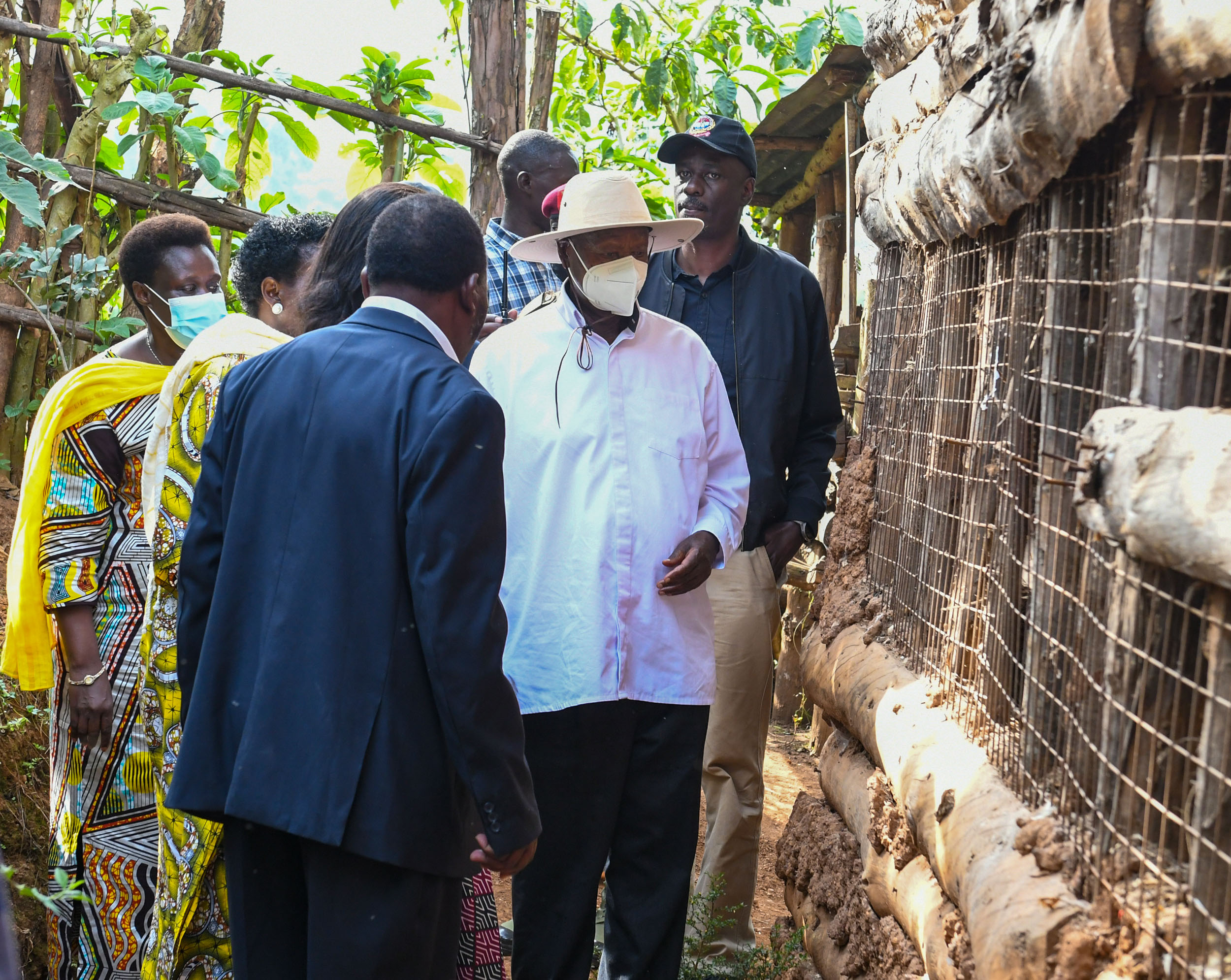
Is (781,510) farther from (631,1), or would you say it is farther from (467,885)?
(631,1)

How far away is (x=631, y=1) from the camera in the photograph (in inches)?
354

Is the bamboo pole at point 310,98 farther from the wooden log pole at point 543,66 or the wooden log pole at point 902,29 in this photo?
the wooden log pole at point 902,29

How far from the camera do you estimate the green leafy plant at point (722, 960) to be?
12.2ft

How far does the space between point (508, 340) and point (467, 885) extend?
1.46 metres

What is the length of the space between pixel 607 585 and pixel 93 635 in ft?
4.41

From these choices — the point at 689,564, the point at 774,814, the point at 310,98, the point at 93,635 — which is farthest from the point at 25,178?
the point at 774,814

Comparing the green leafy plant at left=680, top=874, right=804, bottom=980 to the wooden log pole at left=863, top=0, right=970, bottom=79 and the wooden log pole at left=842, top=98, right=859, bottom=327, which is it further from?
the wooden log pole at left=842, top=98, right=859, bottom=327

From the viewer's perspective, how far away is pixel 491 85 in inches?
252

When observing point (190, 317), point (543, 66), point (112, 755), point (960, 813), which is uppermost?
point (543, 66)

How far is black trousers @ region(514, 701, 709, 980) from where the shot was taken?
3135mm

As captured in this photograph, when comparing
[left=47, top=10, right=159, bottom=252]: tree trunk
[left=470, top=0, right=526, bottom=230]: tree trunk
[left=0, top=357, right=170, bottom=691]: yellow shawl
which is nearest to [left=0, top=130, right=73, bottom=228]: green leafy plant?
[left=47, top=10, right=159, bottom=252]: tree trunk

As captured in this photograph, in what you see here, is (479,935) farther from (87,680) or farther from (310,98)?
(310,98)

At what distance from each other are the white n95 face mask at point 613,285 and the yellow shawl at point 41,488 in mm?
1180

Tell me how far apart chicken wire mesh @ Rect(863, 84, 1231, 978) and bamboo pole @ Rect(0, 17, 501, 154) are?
11.9 ft
